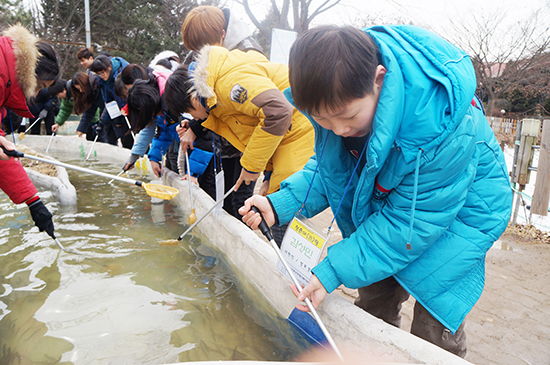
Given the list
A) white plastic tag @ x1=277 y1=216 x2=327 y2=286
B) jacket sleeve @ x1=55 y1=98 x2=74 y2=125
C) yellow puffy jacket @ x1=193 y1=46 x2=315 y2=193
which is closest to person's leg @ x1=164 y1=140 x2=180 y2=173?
yellow puffy jacket @ x1=193 y1=46 x2=315 y2=193

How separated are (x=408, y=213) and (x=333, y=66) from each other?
53cm

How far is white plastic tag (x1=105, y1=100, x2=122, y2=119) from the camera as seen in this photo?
523cm

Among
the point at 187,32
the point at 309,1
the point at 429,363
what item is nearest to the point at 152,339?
the point at 429,363

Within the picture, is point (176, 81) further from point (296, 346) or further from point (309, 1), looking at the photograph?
point (309, 1)

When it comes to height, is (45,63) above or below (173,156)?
above

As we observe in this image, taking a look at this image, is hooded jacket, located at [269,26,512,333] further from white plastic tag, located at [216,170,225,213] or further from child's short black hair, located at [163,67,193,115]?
white plastic tag, located at [216,170,225,213]

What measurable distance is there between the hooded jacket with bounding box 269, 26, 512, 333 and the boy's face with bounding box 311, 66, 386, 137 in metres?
0.04

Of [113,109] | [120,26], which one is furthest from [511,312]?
[120,26]

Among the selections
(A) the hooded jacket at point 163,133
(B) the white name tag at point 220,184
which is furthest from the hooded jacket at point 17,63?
(B) the white name tag at point 220,184

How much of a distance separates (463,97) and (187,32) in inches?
85.7

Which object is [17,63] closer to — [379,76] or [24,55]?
[24,55]

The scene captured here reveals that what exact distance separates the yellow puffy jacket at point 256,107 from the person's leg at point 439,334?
1115 millimetres

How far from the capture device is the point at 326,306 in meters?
1.58

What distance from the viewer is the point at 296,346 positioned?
1.68 meters
